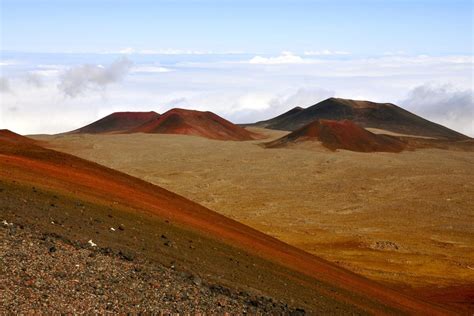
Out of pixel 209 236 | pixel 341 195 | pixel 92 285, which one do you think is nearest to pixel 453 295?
pixel 209 236

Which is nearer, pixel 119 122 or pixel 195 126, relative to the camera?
pixel 195 126

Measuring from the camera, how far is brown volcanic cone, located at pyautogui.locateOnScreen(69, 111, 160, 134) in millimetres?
136375

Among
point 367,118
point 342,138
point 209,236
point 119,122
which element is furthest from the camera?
point 367,118

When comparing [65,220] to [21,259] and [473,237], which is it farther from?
[473,237]

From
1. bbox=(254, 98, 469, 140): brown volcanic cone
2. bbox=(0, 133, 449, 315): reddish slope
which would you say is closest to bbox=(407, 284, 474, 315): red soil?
bbox=(0, 133, 449, 315): reddish slope

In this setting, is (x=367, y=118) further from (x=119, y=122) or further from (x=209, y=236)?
(x=209, y=236)

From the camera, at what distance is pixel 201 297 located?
1499cm

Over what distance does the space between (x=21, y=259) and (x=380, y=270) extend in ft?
73.2

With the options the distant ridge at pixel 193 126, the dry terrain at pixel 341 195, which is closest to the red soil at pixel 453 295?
the dry terrain at pixel 341 195

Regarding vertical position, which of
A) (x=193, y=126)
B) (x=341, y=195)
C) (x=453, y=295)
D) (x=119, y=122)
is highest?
(x=119, y=122)

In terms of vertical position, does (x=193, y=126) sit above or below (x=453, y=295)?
above

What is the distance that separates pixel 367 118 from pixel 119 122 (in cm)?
5972

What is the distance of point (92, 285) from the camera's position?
45.4 ft

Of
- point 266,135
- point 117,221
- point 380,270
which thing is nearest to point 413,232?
point 380,270
